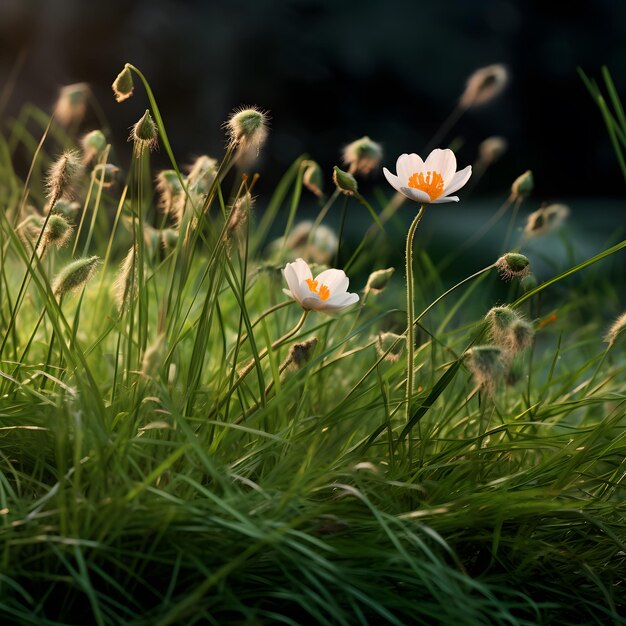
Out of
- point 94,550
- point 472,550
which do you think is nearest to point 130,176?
point 94,550

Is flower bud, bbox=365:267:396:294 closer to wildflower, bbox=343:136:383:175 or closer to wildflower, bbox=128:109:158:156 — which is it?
wildflower, bbox=343:136:383:175

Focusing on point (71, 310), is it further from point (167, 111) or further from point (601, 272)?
point (167, 111)

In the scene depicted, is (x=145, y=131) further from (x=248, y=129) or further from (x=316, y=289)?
(x=316, y=289)

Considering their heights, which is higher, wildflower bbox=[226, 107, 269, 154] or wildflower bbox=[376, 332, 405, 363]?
wildflower bbox=[226, 107, 269, 154]

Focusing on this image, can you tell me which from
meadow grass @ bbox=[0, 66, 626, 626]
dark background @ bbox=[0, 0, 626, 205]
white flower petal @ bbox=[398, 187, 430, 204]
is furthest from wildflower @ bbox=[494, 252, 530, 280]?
dark background @ bbox=[0, 0, 626, 205]

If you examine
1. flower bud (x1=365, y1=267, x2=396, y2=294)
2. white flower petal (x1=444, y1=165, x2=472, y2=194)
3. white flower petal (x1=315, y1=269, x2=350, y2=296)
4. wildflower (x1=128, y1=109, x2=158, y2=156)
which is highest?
wildflower (x1=128, y1=109, x2=158, y2=156)

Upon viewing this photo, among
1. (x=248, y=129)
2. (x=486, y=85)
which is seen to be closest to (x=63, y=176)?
(x=248, y=129)

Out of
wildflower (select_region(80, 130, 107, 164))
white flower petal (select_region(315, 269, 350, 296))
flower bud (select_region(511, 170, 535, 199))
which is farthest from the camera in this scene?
flower bud (select_region(511, 170, 535, 199))
